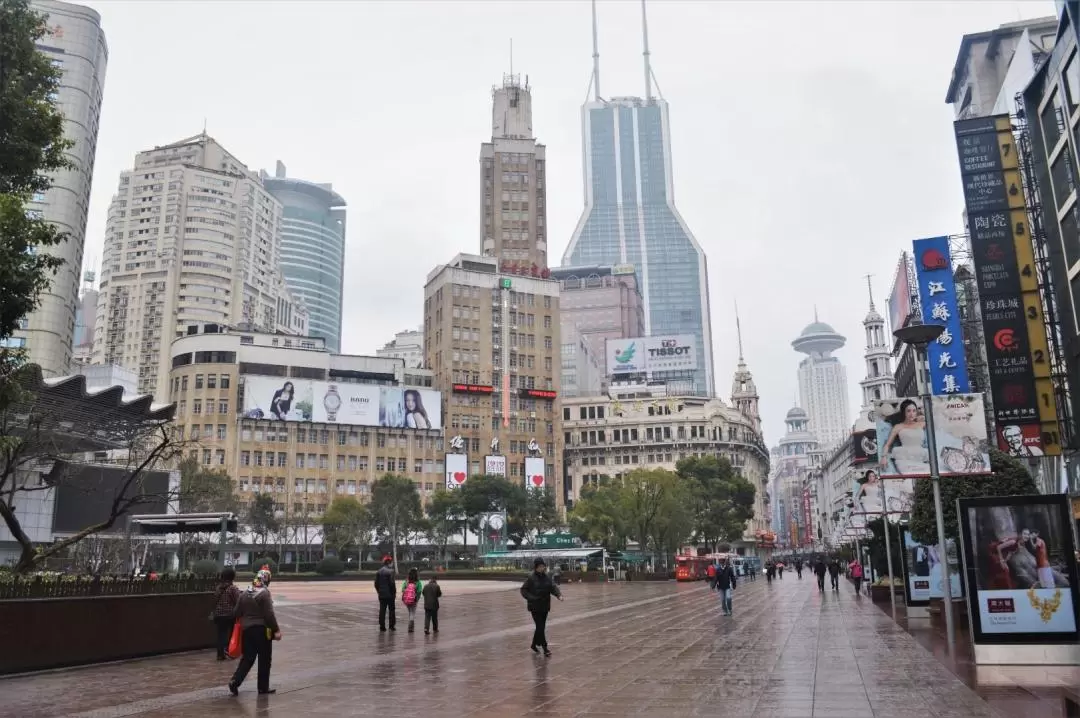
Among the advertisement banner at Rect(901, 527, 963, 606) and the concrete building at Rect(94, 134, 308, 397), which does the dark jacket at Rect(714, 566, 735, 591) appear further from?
the concrete building at Rect(94, 134, 308, 397)

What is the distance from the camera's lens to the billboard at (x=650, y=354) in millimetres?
140500

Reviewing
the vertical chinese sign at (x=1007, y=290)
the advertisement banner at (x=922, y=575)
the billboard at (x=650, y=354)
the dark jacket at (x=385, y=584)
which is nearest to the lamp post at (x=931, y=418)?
the advertisement banner at (x=922, y=575)

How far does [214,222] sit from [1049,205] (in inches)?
5430

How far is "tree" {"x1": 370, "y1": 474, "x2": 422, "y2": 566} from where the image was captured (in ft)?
260

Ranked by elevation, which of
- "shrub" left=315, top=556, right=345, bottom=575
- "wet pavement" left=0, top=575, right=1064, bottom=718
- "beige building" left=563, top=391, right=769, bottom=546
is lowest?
"wet pavement" left=0, top=575, right=1064, bottom=718

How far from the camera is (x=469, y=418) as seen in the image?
111062 mm

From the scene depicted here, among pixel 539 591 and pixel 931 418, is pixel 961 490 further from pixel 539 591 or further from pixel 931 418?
pixel 539 591

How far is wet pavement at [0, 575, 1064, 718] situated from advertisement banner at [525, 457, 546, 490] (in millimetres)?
86594

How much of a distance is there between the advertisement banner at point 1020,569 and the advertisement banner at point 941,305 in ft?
118

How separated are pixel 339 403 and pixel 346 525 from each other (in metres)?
25.0

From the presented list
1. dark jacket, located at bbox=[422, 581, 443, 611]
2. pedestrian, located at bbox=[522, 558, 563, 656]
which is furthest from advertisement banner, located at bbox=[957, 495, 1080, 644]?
dark jacket, located at bbox=[422, 581, 443, 611]

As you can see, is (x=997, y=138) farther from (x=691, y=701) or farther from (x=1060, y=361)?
(x=691, y=701)

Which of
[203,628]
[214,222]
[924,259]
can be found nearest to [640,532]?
[924,259]

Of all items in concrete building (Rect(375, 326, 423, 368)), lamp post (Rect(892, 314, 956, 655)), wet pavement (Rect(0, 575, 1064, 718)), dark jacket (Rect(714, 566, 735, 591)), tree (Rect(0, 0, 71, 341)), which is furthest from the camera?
concrete building (Rect(375, 326, 423, 368))
